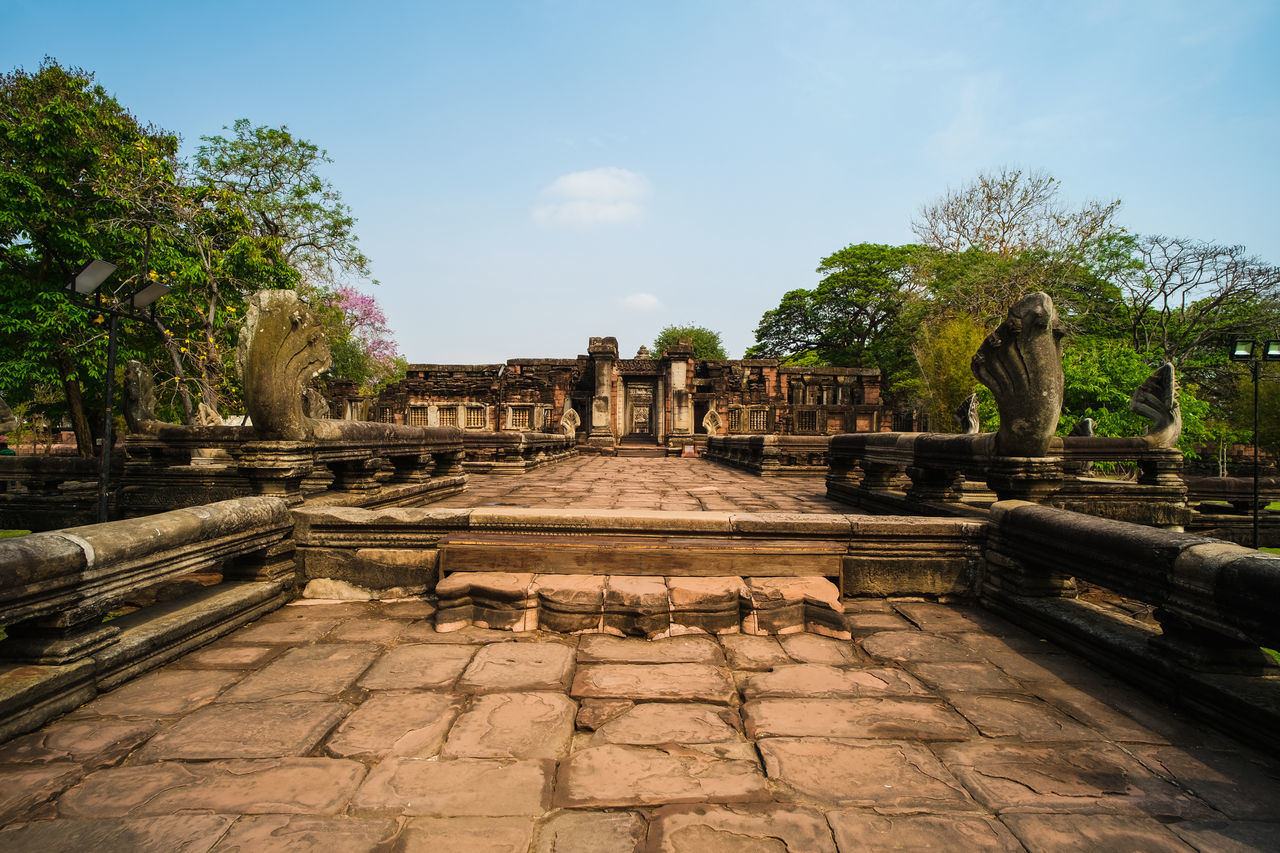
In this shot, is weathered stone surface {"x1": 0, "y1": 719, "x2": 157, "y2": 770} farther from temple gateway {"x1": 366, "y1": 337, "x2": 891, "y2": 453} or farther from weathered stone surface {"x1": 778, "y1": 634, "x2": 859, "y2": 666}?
temple gateway {"x1": 366, "y1": 337, "x2": 891, "y2": 453}

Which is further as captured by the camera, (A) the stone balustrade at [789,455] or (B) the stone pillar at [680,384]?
(B) the stone pillar at [680,384]

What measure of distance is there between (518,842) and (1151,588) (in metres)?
2.53

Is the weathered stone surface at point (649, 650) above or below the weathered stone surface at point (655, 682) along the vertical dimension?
below

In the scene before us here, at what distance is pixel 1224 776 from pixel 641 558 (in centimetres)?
228

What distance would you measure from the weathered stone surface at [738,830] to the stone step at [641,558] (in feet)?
5.33

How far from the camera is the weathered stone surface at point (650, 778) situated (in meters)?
1.48

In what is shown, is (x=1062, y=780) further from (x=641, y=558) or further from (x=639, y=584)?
(x=641, y=558)

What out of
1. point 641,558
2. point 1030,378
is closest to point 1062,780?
point 641,558

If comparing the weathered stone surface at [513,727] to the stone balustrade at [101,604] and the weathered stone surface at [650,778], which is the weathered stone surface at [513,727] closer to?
the weathered stone surface at [650,778]

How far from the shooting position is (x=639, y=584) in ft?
9.43

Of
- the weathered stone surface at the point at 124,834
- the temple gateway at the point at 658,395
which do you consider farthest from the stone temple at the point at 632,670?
the temple gateway at the point at 658,395

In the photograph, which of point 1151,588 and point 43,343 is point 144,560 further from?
point 43,343

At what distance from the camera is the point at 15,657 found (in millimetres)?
1926

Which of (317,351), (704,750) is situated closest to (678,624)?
(704,750)
